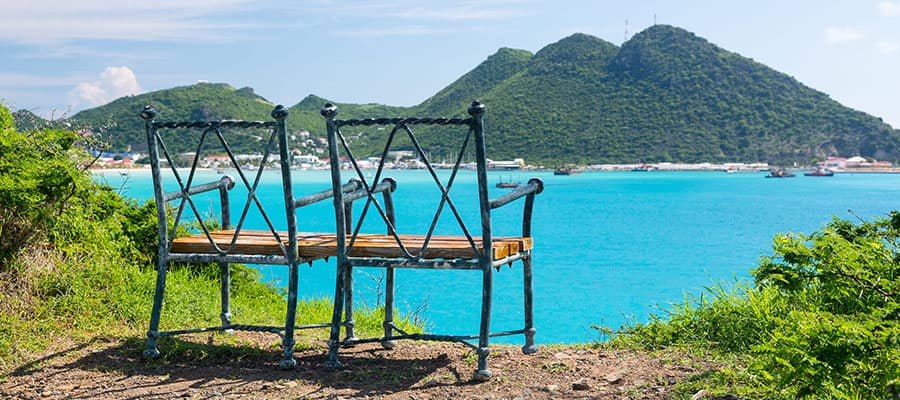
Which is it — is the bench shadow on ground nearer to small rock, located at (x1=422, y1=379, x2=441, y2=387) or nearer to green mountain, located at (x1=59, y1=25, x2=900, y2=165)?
small rock, located at (x1=422, y1=379, x2=441, y2=387)

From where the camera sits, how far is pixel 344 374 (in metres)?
4.32

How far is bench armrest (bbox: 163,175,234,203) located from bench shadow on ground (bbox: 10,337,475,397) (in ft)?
2.94

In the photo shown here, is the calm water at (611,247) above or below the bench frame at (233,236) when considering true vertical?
below

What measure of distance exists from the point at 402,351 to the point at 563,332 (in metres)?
22.2

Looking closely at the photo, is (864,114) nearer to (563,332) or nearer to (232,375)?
(563,332)

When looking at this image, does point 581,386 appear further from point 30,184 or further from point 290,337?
point 30,184

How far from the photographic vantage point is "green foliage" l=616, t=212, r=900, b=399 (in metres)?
2.71

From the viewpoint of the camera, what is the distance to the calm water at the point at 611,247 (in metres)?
28.4

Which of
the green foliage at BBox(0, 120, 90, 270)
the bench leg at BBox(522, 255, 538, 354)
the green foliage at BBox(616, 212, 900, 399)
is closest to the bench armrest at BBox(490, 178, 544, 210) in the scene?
the bench leg at BBox(522, 255, 538, 354)

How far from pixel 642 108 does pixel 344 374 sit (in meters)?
133

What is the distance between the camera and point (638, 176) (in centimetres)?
14650

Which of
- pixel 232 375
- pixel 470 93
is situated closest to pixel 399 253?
pixel 232 375

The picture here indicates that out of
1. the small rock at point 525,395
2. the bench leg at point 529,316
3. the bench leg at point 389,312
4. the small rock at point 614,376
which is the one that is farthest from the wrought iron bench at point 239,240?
the small rock at point 614,376

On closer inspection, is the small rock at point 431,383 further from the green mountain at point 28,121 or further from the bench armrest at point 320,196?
the green mountain at point 28,121
